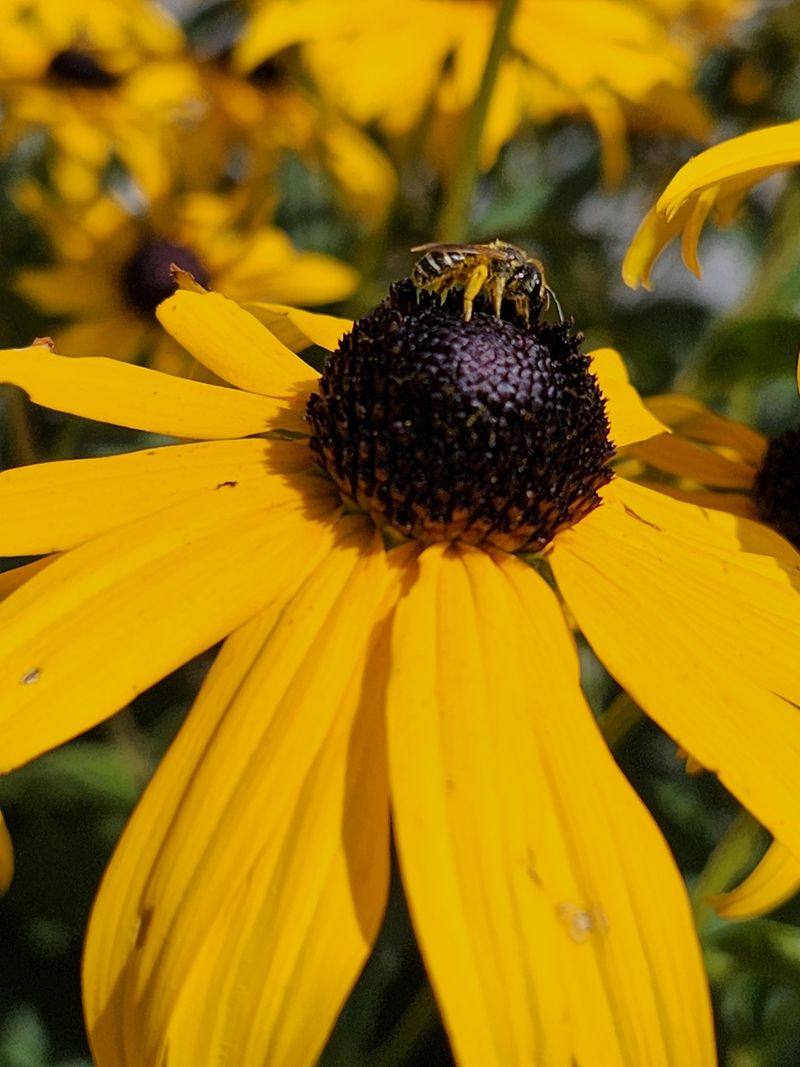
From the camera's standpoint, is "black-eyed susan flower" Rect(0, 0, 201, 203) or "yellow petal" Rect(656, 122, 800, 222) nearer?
"yellow petal" Rect(656, 122, 800, 222)

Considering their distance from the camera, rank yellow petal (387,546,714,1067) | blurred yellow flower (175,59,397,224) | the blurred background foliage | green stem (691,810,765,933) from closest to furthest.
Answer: yellow petal (387,546,714,1067)
green stem (691,810,765,933)
the blurred background foliage
blurred yellow flower (175,59,397,224)

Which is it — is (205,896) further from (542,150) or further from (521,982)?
(542,150)

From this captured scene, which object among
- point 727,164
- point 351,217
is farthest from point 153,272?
point 727,164

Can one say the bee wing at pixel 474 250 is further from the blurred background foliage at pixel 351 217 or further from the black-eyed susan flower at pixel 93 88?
the black-eyed susan flower at pixel 93 88

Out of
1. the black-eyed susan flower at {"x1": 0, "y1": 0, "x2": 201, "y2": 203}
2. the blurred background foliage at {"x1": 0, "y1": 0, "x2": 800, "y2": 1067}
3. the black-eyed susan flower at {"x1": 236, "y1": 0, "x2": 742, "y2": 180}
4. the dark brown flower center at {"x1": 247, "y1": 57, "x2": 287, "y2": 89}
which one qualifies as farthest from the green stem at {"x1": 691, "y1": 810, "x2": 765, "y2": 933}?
the dark brown flower center at {"x1": 247, "y1": 57, "x2": 287, "y2": 89}

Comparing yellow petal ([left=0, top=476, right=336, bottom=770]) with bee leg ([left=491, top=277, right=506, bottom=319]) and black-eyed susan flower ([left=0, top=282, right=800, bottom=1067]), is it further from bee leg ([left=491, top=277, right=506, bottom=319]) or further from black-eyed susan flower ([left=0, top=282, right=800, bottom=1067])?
bee leg ([left=491, top=277, right=506, bottom=319])

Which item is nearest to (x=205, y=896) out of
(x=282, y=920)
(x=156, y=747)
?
(x=282, y=920)

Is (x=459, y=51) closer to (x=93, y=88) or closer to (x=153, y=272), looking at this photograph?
(x=153, y=272)
